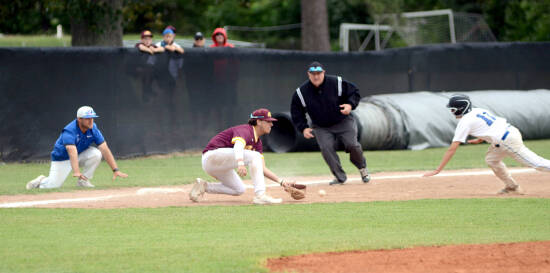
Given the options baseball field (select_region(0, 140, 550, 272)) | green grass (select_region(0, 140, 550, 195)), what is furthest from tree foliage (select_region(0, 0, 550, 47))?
baseball field (select_region(0, 140, 550, 272))

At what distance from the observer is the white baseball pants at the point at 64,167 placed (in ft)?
38.9

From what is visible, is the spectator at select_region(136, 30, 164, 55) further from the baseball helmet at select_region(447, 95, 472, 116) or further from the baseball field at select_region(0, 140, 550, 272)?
the baseball helmet at select_region(447, 95, 472, 116)

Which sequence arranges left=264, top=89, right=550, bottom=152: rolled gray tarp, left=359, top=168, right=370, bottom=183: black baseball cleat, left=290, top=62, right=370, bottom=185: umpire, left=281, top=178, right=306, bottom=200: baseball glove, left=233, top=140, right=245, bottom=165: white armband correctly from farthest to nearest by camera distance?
1. left=264, top=89, right=550, bottom=152: rolled gray tarp
2. left=359, top=168, right=370, bottom=183: black baseball cleat
3. left=290, top=62, right=370, bottom=185: umpire
4. left=281, top=178, right=306, bottom=200: baseball glove
5. left=233, top=140, right=245, bottom=165: white armband

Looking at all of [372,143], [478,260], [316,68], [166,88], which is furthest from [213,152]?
[372,143]

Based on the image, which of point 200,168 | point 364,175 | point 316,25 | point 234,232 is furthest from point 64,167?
point 316,25

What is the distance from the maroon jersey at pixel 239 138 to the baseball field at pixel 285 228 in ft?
2.50

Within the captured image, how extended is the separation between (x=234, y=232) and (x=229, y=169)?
229 centimetres

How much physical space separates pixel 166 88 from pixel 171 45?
39.4 inches

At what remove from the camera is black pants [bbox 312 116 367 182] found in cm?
1208

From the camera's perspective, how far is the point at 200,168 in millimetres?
15242

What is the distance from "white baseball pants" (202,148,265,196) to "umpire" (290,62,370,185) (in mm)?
2132

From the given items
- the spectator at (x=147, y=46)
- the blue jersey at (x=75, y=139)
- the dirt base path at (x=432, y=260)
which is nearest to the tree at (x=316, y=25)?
the spectator at (x=147, y=46)

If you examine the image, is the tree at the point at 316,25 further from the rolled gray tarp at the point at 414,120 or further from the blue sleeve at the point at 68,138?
the blue sleeve at the point at 68,138

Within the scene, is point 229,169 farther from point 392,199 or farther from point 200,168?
point 200,168
